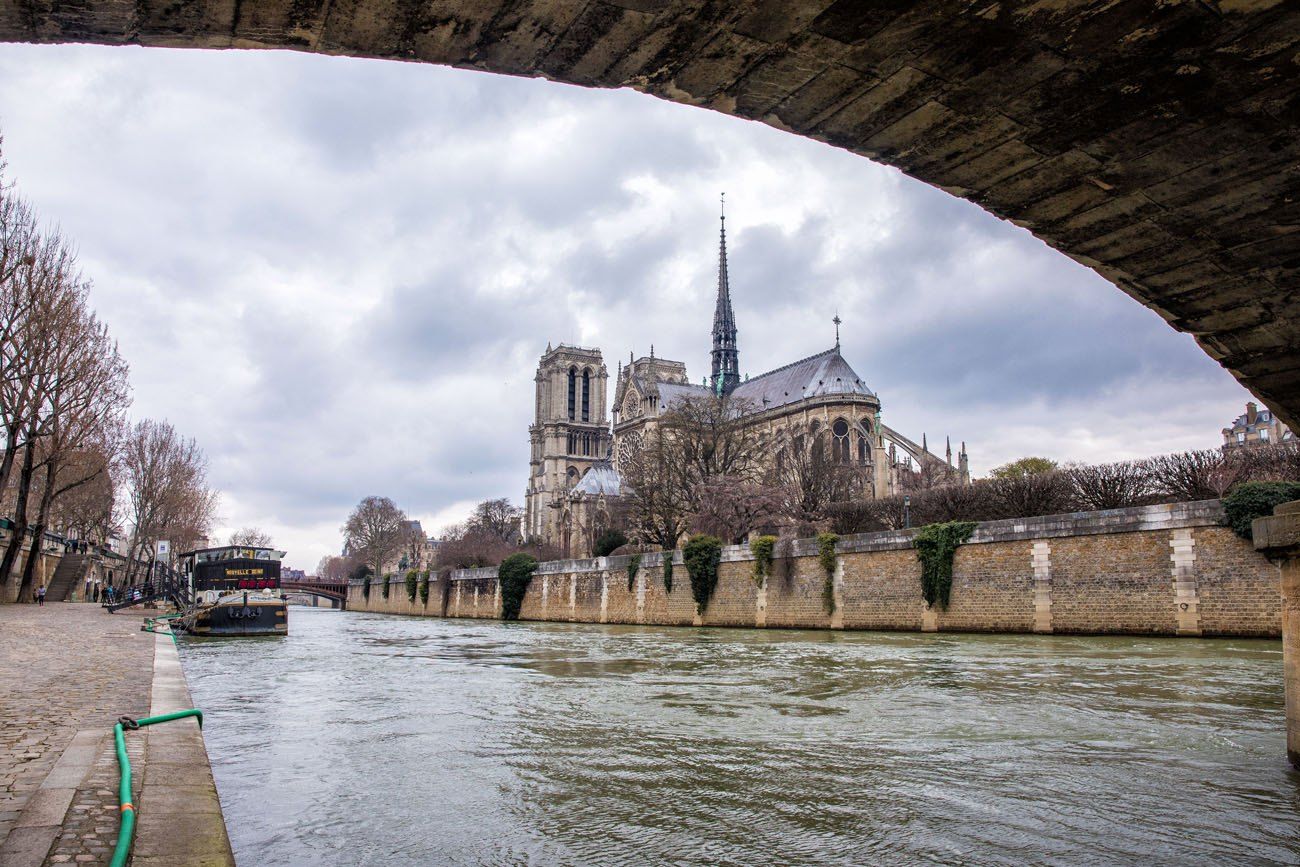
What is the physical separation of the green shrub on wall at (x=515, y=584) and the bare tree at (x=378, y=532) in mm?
53305

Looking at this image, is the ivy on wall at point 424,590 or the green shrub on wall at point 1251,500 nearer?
the green shrub on wall at point 1251,500

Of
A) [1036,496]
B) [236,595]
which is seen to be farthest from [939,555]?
[236,595]

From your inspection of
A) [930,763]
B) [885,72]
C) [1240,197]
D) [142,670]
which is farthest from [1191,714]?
[142,670]

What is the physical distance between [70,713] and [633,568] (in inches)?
1177

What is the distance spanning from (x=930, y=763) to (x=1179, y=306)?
410 cm

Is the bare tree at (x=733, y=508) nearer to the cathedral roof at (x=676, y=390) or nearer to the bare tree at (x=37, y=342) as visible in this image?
the bare tree at (x=37, y=342)

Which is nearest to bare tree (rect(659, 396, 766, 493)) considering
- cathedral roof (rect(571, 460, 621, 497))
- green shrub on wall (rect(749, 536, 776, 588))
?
green shrub on wall (rect(749, 536, 776, 588))

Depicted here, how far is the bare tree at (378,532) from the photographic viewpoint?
9762cm

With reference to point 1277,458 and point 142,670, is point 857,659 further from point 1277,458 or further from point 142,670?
point 1277,458

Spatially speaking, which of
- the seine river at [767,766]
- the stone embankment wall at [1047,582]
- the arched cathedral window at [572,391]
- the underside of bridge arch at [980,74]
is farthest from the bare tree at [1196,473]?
the arched cathedral window at [572,391]

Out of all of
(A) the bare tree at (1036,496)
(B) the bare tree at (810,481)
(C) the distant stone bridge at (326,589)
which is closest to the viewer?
(A) the bare tree at (1036,496)

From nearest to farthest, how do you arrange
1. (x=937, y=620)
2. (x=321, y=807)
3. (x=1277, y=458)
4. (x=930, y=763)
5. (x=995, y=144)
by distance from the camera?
1. (x=995, y=144)
2. (x=321, y=807)
3. (x=930, y=763)
4. (x=937, y=620)
5. (x=1277, y=458)

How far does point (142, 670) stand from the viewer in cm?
1023

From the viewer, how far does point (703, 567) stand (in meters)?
31.3
